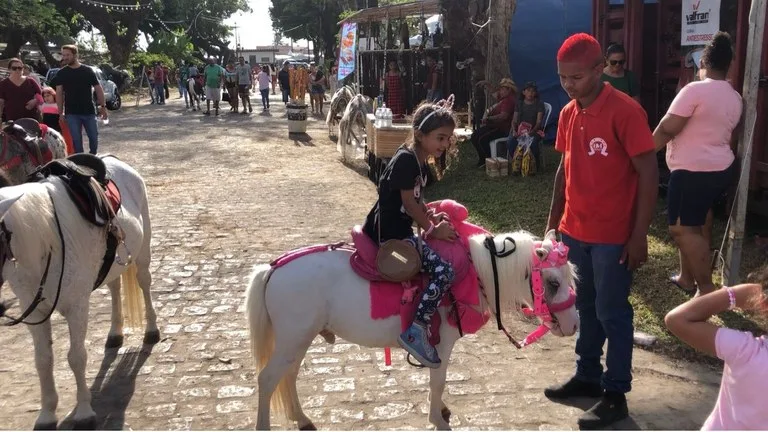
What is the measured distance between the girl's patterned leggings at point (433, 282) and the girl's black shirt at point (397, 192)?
141mm

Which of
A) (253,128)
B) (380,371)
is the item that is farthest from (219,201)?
(253,128)

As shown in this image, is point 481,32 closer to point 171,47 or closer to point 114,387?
point 114,387

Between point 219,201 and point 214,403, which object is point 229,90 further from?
point 214,403

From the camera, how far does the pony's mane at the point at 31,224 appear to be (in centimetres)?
338

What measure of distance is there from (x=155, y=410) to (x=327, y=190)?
748 cm

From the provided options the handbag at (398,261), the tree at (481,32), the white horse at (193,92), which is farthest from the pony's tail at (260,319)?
the white horse at (193,92)

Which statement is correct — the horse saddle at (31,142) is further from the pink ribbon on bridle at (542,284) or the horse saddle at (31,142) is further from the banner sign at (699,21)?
the banner sign at (699,21)

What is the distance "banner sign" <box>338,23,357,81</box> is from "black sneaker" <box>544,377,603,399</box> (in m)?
16.8

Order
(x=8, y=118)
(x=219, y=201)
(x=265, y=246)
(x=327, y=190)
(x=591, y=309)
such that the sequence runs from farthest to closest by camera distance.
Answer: (x=327, y=190) → (x=219, y=201) → (x=8, y=118) → (x=265, y=246) → (x=591, y=309)

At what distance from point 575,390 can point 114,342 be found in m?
3.44

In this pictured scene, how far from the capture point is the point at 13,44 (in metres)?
34.6

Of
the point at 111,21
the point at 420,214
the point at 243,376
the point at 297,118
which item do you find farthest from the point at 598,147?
the point at 111,21

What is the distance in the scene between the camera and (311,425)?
12.3 feet

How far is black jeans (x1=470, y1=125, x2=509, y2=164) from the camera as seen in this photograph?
1132cm
